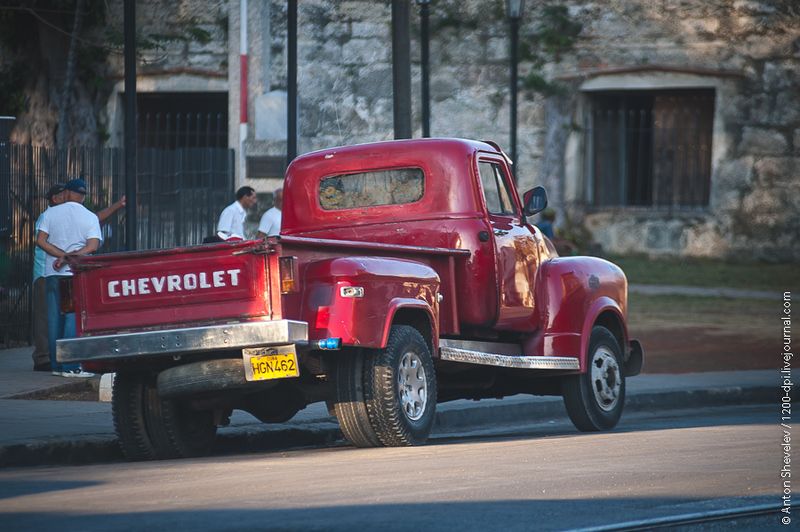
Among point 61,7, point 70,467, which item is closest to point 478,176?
point 70,467

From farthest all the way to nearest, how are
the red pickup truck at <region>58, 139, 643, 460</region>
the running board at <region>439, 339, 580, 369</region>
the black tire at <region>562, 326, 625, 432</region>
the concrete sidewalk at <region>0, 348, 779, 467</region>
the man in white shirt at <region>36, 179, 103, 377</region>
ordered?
the man in white shirt at <region>36, 179, 103, 377</region>
the black tire at <region>562, 326, 625, 432</region>
the running board at <region>439, 339, 580, 369</region>
the concrete sidewalk at <region>0, 348, 779, 467</region>
the red pickup truck at <region>58, 139, 643, 460</region>

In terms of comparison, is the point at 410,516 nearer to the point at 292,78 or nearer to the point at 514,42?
the point at 292,78

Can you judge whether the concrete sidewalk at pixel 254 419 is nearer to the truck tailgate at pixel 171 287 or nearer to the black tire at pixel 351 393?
the truck tailgate at pixel 171 287

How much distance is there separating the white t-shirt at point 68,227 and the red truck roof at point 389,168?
8.81 ft

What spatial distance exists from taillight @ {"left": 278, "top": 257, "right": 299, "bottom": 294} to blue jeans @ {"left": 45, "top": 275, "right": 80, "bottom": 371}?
4974 millimetres

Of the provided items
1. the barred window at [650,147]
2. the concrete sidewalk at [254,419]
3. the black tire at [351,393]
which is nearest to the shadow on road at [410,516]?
the black tire at [351,393]

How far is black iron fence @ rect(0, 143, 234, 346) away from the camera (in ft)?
57.5

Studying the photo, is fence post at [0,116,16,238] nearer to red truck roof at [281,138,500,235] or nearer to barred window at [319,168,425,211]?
red truck roof at [281,138,500,235]

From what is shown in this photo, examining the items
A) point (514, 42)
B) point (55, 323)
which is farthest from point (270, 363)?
point (514, 42)

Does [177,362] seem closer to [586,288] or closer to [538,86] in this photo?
[586,288]

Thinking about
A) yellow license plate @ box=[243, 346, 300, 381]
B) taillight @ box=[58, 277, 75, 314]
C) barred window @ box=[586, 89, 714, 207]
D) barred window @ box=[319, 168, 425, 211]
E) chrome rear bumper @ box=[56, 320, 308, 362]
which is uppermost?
barred window @ box=[586, 89, 714, 207]

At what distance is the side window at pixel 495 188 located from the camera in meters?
12.4

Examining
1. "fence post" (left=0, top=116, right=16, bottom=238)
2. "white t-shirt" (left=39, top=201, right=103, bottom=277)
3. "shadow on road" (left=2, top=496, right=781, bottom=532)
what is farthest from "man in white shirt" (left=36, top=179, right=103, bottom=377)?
"shadow on road" (left=2, top=496, right=781, bottom=532)

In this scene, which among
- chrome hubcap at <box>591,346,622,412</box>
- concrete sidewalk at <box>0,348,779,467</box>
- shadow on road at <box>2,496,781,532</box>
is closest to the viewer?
shadow on road at <box>2,496,781,532</box>
